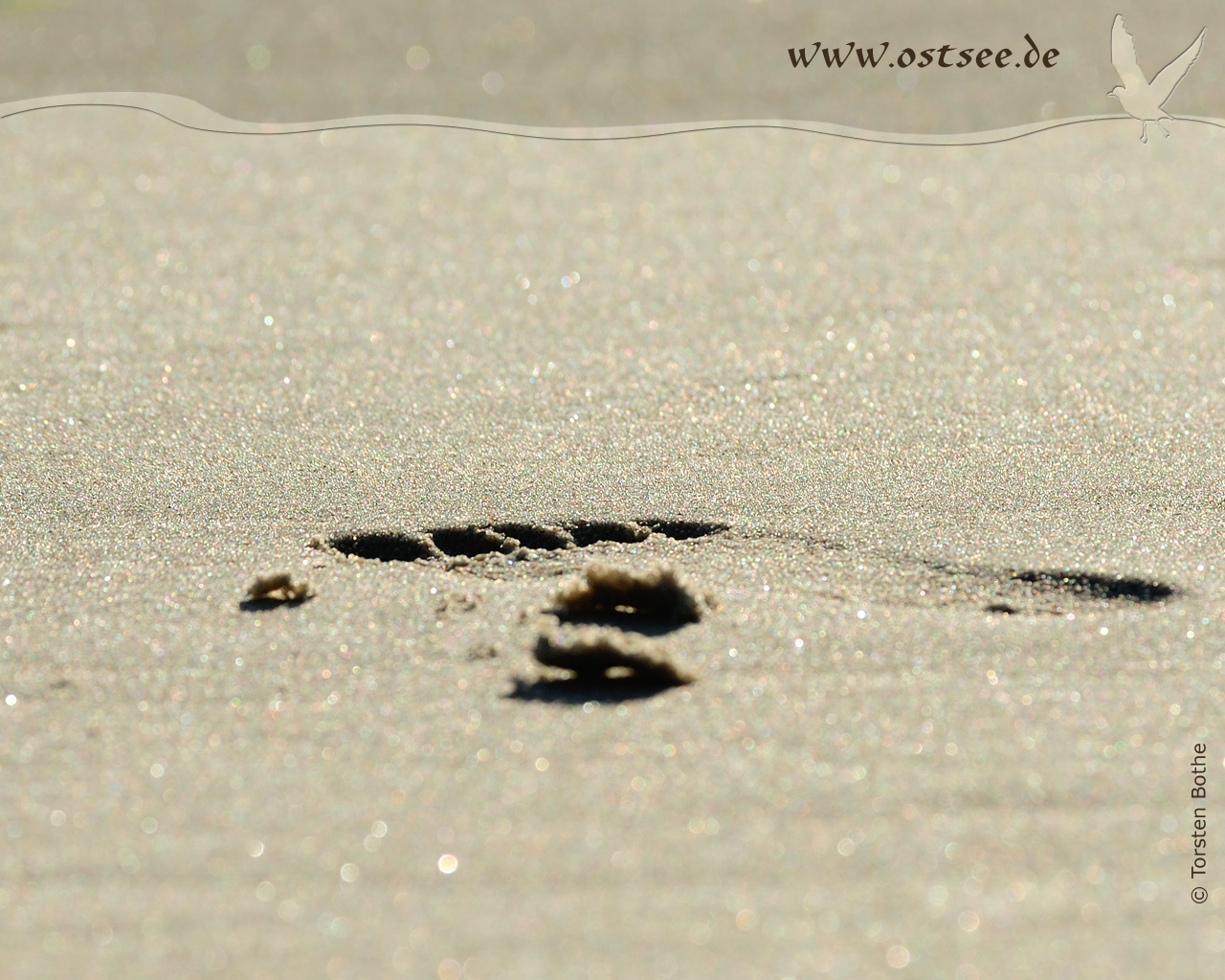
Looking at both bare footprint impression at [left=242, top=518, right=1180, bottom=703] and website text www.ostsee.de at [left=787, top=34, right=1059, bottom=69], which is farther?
website text www.ostsee.de at [left=787, top=34, right=1059, bottom=69]

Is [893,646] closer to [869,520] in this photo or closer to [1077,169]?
[869,520]

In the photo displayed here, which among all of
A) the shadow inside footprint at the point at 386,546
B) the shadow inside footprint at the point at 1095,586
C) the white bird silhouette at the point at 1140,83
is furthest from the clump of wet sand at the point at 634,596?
the white bird silhouette at the point at 1140,83

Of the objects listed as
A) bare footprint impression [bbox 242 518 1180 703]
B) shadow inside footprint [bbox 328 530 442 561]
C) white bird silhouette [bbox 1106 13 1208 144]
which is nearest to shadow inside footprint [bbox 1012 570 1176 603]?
bare footprint impression [bbox 242 518 1180 703]

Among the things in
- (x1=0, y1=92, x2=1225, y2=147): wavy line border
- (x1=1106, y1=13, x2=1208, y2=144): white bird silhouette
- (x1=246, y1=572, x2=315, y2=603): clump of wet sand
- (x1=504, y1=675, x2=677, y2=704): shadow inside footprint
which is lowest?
(x1=504, y1=675, x2=677, y2=704): shadow inside footprint

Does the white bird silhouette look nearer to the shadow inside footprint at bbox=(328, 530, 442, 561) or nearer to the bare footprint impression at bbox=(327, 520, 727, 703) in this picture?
the bare footprint impression at bbox=(327, 520, 727, 703)

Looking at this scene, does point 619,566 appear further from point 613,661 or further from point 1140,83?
point 1140,83

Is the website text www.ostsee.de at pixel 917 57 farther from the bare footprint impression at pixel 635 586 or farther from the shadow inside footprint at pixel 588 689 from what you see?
the shadow inside footprint at pixel 588 689
